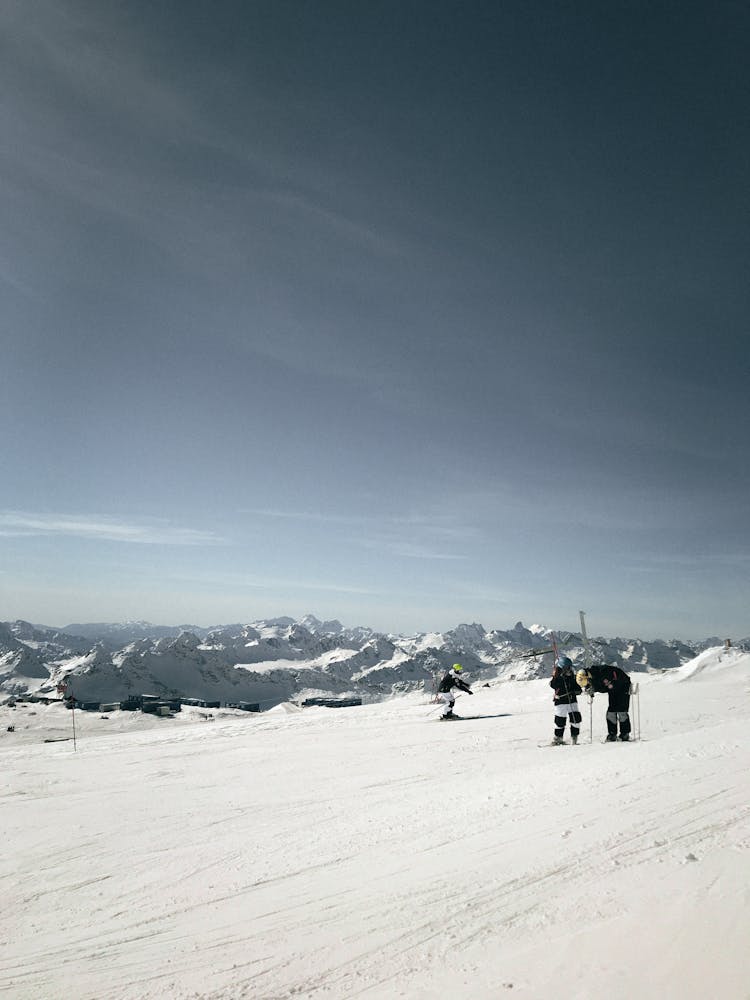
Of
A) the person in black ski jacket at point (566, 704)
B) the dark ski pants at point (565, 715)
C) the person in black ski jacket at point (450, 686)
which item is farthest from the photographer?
the person in black ski jacket at point (450, 686)

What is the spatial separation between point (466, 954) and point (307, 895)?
170 centimetres

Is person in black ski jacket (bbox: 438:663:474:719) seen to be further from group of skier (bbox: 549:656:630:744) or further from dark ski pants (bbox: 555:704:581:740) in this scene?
dark ski pants (bbox: 555:704:581:740)

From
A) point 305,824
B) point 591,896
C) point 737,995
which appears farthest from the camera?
point 305,824

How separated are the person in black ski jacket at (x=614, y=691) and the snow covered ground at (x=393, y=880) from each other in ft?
6.28

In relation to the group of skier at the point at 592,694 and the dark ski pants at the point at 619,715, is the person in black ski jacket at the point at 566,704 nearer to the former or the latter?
the group of skier at the point at 592,694

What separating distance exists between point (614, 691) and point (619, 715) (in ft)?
1.87

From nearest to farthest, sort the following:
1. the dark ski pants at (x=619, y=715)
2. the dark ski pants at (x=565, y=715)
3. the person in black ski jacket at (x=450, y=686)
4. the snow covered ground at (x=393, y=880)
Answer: the snow covered ground at (x=393, y=880) < the dark ski pants at (x=619, y=715) < the dark ski pants at (x=565, y=715) < the person in black ski jacket at (x=450, y=686)

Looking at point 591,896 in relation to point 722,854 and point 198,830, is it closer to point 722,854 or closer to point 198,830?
point 722,854

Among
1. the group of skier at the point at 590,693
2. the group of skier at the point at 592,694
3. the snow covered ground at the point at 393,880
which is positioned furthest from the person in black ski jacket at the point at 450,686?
the snow covered ground at the point at 393,880

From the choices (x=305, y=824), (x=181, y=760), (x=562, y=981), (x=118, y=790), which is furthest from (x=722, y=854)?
(x=181, y=760)

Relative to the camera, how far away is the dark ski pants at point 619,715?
12152 mm

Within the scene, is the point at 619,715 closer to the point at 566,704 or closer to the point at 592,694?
the point at 592,694

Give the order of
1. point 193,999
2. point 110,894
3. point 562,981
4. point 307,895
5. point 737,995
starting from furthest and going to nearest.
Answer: point 110,894 < point 307,895 < point 193,999 < point 562,981 < point 737,995

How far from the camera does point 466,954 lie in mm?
3590
